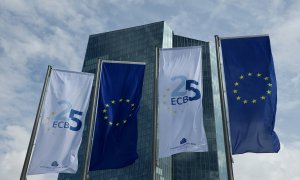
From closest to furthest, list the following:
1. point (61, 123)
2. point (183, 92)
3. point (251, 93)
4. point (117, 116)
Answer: point (251, 93) < point (183, 92) < point (61, 123) < point (117, 116)

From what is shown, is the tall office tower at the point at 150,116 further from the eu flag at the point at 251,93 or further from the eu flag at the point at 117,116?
the eu flag at the point at 251,93

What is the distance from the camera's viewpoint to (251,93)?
24797mm

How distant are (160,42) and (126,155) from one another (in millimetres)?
100027

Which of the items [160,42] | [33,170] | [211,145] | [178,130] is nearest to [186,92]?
[178,130]

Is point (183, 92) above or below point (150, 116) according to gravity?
below

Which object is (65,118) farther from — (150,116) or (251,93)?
(150,116)

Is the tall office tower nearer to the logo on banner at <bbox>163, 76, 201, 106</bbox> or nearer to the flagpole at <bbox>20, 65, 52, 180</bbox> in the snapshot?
the flagpole at <bbox>20, 65, 52, 180</bbox>

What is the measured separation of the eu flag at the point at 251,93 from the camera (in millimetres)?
23250

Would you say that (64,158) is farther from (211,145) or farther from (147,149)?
(211,145)

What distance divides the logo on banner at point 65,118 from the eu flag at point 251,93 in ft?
34.1

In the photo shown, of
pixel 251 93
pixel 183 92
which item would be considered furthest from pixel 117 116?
pixel 251 93

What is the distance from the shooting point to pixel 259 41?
26188 millimetres

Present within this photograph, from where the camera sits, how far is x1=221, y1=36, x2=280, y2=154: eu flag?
23250 millimetres

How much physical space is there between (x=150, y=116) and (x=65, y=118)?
86032 millimetres
